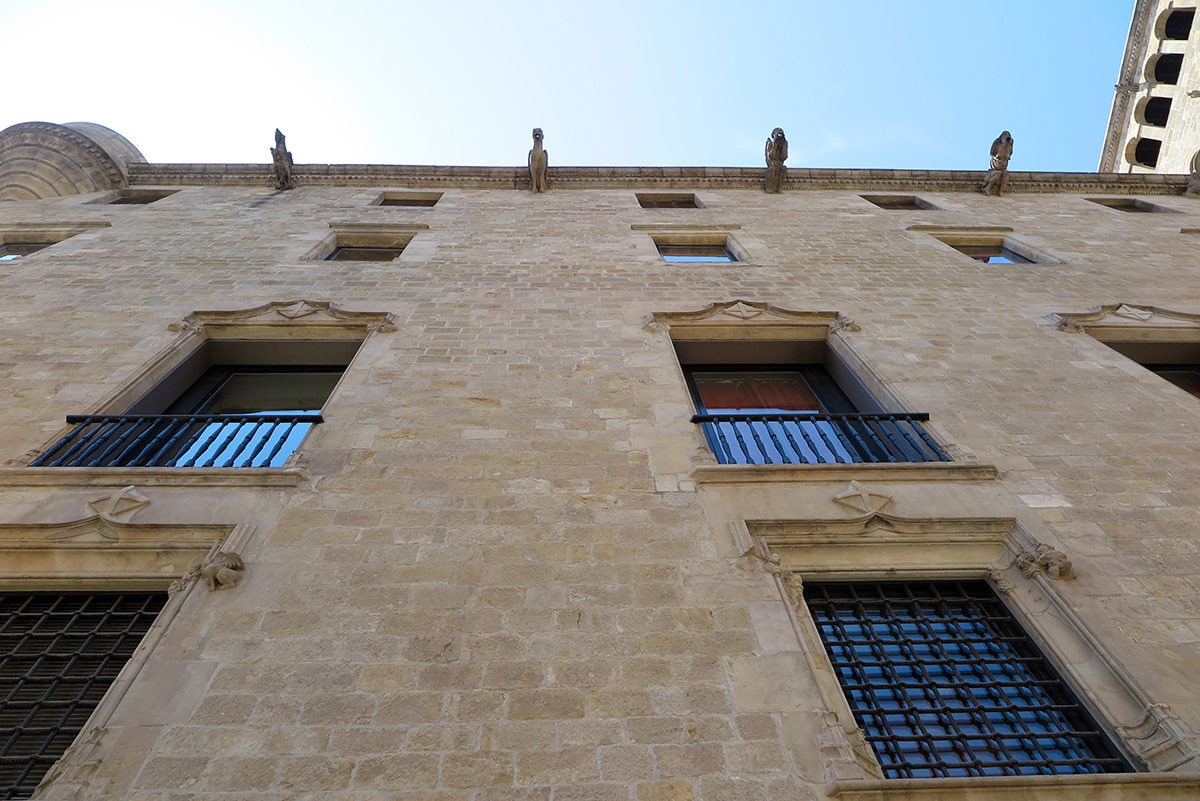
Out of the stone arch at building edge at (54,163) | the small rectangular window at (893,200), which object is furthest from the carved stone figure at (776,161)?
the stone arch at building edge at (54,163)

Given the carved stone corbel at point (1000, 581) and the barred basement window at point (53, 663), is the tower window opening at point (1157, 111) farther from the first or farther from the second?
the barred basement window at point (53, 663)

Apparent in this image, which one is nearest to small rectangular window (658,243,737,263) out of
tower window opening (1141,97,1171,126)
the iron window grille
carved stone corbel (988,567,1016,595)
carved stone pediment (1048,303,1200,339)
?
the iron window grille

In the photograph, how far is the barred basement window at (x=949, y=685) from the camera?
10.5 feet

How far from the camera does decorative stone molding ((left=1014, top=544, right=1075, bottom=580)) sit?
155 inches

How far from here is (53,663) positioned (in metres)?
3.52

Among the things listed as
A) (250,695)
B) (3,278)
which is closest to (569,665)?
(250,695)

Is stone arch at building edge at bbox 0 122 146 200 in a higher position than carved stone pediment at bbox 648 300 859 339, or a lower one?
higher

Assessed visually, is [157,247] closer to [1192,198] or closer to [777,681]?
[777,681]

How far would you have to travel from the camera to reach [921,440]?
5316mm

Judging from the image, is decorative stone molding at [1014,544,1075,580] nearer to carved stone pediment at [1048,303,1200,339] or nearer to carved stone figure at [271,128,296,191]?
Result: carved stone pediment at [1048,303,1200,339]

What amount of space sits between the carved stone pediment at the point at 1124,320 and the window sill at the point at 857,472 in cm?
340

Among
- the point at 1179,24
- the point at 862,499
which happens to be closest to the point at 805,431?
the point at 862,499

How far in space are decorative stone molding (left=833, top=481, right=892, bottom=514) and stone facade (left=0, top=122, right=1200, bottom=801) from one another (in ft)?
0.14

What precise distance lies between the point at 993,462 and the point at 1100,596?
134 centimetres
